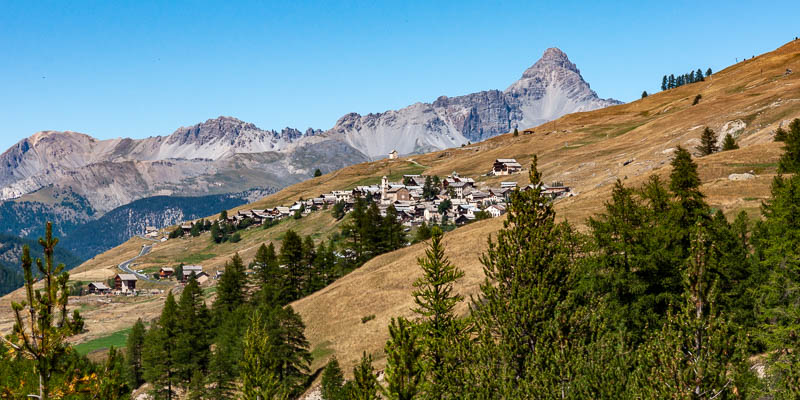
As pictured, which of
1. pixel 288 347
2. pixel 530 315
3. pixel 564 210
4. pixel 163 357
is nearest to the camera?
pixel 530 315

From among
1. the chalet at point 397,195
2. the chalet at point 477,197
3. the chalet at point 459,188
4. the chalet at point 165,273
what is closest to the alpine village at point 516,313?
the chalet at point 477,197

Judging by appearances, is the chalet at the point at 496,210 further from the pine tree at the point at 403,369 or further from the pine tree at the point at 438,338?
the pine tree at the point at 403,369

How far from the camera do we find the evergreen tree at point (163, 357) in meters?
65.9

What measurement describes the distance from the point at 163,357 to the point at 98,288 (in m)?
120

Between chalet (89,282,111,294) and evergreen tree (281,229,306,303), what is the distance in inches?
4144

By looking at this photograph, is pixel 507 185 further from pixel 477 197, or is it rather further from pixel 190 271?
pixel 190 271

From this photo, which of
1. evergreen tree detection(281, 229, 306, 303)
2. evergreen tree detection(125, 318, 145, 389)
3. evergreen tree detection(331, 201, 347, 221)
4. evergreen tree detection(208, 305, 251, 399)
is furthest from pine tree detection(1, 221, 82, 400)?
evergreen tree detection(331, 201, 347, 221)

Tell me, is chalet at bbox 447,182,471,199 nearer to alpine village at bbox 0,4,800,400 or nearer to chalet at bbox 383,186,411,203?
chalet at bbox 383,186,411,203

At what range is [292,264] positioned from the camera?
88500mm

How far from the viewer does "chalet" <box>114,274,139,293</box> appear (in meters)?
165

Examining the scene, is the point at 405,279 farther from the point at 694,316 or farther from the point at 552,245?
the point at 694,316

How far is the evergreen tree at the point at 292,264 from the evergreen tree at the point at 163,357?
61.0 feet

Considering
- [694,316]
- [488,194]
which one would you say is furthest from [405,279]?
[488,194]

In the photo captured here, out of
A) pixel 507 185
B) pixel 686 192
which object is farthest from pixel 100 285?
pixel 686 192
